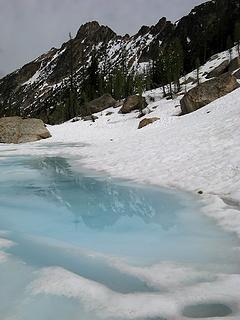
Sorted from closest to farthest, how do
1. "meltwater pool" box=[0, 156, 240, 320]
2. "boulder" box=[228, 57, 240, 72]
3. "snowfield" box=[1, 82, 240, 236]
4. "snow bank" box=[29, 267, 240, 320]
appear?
"snow bank" box=[29, 267, 240, 320] < "meltwater pool" box=[0, 156, 240, 320] < "snowfield" box=[1, 82, 240, 236] < "boulder" box=[228, 57, 240, 72]

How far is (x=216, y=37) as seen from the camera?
99250mm

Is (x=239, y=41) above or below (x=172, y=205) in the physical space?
above

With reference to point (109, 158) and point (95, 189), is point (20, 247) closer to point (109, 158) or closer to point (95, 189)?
point (95, 189)

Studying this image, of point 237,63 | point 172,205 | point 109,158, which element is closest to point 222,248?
point 172,205

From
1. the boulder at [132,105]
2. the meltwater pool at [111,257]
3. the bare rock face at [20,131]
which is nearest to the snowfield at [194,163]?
the meltwater pool at [111,257]

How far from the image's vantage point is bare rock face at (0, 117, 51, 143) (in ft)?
108

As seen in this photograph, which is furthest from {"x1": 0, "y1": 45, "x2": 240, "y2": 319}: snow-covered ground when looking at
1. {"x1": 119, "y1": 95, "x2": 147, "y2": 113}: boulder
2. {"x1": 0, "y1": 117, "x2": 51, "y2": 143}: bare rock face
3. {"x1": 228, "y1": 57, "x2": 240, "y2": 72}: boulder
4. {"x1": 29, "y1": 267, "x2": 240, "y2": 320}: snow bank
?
{"x1": 228, "y1": 57, "x2": 240, "y2": 72}: boulder

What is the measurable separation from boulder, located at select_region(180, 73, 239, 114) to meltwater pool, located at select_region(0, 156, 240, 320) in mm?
23712

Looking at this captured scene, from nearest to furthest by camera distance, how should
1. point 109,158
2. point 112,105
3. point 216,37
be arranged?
point 109,158
point 112,105
point 216,37

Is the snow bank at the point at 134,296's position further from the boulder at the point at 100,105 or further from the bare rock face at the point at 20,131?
the boulder at the point at 100,105

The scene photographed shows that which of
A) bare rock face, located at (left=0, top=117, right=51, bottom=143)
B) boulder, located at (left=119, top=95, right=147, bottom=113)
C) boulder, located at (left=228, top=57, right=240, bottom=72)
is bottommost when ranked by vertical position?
bare rock face, located at (left=0, top=117, right=51, bottom=143)

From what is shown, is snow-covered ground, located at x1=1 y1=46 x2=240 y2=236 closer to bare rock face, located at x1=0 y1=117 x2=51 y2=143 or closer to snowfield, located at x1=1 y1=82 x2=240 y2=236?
snowfield, located at x1=1 y1=82 x2=240 y2=236

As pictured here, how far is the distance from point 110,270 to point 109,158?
11788 millimetres

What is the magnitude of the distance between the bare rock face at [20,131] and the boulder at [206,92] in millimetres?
13859
